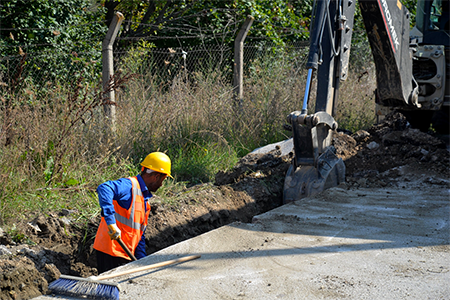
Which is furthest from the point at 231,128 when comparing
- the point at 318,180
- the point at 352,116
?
the point at 352,116

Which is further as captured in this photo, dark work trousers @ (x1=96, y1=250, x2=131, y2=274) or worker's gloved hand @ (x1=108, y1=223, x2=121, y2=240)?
dark work trousers @ (x1=96, y1=250, x2=131, y2=274)

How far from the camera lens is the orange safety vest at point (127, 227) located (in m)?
3.91

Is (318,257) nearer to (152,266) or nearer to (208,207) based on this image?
(152,266)

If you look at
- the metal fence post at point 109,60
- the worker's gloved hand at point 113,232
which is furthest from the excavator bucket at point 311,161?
the metal fence post at point 109,60

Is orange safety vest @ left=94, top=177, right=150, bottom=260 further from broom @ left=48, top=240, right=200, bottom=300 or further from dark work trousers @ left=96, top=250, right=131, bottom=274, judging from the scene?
broom @ left=48, top=240, right=200, bottom=300

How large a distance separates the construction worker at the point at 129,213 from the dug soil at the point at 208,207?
42cm

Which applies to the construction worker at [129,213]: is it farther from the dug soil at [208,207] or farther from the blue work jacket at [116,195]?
the dug soil at [208,207]

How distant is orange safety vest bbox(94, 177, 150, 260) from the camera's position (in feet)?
12.8

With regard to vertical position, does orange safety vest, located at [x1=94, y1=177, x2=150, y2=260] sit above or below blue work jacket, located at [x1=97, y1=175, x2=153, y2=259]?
below

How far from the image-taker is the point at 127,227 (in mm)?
3953

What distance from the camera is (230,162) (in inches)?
274

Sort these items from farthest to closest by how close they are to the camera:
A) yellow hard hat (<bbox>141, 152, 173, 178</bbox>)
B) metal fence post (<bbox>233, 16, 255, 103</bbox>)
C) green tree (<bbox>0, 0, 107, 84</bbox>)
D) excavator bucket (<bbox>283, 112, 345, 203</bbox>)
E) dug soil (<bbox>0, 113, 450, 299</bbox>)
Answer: metal fence post (<bbox>233, 16, 255, 103</bbox>) → green tree (<bbox>0, 0, 107, 84</bbox>) → excavator bucket (<bbox>283, 112, 345, 203</bbox>) → yellow hard hat (<bbox>141, 152, 173, 178</bbox>) → dug soil (<bbox>0, 113, 450, 299</bbox>)

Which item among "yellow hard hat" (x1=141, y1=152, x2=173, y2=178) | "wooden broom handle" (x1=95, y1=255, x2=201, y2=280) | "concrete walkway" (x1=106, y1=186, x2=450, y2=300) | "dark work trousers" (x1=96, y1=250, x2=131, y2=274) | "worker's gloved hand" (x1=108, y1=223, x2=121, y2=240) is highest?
"yellow hard hat" (x1=141, y1=152, x2=173, y2=178)

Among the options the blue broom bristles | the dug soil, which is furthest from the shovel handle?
the blue broom bristles
